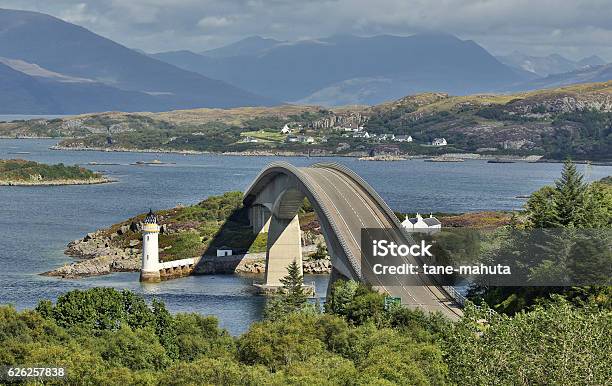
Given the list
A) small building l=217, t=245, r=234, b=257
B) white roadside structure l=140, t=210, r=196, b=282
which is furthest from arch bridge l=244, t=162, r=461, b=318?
white roadside structure l=140, t=210, r=196, b=282

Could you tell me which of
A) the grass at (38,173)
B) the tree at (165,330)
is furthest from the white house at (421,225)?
the grass at (38,173)

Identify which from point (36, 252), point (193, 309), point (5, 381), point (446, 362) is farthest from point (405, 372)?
point (36, 252)

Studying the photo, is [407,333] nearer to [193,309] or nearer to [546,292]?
[546,292]

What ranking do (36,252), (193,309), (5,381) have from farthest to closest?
(36,252) < (193,309) < (5,381)

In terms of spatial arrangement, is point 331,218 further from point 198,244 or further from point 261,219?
point 261,219

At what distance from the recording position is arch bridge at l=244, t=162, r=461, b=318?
165 feet

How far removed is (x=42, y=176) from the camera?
172875mm

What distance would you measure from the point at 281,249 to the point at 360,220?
58.8 ft

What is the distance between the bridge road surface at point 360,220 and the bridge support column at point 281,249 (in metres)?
4.70

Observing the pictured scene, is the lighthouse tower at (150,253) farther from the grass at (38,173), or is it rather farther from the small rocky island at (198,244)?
the grass at (38,173)

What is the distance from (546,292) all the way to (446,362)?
13.9m

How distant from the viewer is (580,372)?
28734 mm

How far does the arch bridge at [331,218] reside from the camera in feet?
165

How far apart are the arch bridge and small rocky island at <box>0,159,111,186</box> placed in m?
82.0
